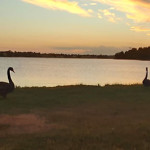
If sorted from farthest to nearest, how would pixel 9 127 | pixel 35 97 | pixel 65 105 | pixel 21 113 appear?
pixel 35 97 < pixel 65 105 < pixel 21 113 < pixel 9 127

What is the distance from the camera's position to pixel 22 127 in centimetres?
980

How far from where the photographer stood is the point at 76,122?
10.4 metres

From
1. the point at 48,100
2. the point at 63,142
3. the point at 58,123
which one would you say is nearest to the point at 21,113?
the point at 58,123

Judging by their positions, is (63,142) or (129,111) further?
(129,111)

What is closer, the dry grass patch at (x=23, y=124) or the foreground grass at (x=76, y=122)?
the foreground grass at (x=76, y=122)

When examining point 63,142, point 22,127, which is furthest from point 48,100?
point 63,142

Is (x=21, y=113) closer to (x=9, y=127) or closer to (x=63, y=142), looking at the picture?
(x=9, y=127)

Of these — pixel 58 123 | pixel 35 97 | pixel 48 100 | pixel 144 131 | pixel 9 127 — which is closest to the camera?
pixel 144 131

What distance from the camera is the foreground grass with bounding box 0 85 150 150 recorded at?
24.4 ft

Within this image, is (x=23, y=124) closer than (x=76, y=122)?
Yes

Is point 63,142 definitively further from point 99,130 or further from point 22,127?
point 22,127

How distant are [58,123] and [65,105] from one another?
3.91 m

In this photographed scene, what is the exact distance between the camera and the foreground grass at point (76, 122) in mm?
7438

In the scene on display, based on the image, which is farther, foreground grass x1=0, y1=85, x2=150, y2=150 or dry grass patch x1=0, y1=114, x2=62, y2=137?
dry grass patch x1=0, y1=114, x2=62, y2=137
